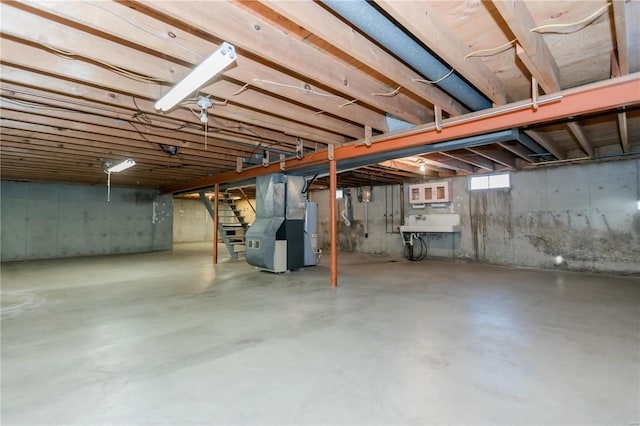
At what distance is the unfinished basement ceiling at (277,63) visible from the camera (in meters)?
1.82

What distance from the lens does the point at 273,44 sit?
208 centimetres

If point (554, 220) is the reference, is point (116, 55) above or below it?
above

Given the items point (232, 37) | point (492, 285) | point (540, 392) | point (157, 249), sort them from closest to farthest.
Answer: point (540, 392)
point (232, 37)
point (492, 285)
point (157, 249)

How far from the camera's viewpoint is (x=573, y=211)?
5648 millimetres

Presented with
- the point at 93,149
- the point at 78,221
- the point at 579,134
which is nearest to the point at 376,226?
the point at 579,134

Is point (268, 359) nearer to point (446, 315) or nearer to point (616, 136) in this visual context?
point (446, 315)

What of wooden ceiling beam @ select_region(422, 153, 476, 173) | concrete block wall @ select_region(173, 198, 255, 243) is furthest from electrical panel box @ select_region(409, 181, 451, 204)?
concrete block wall @ select_region(173, 198, 255, 243)

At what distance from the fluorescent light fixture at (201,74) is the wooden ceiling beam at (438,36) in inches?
39.5

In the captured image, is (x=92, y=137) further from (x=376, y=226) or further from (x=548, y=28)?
(x=376, y=226)

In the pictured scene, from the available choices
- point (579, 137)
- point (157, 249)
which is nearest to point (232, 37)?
point (579, 137)

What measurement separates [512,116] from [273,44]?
234 centimetres

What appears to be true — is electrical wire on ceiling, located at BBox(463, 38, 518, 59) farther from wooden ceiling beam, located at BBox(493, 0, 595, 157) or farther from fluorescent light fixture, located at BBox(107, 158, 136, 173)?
fluorescent light fixture, located at BBox(107, 158, 136, 173)

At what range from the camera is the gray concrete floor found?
1.57 metres

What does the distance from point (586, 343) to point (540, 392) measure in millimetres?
1074
